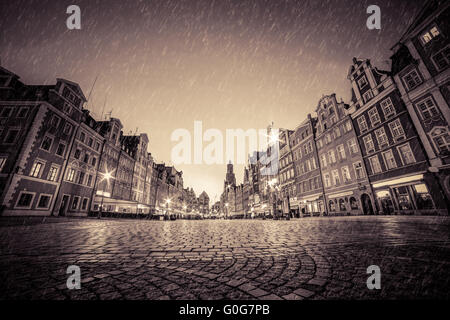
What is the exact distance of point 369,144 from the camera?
23516 millimetres

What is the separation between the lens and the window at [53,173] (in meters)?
21.1

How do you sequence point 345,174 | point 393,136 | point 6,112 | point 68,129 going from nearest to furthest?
point 6,112 < point 393,136 < point 68,129 < point 345,174

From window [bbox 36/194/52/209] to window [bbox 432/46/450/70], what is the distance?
4219 cm

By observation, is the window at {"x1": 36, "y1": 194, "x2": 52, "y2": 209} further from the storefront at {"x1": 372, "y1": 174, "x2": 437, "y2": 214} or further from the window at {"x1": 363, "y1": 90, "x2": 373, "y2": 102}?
the window at {"x1": 363, "y1": 90, "x2": 373, "y2": 102}

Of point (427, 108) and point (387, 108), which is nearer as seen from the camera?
point (427, 108)

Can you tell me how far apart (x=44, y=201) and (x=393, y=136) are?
39.6 metres

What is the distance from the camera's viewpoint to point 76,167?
24844 millimetres

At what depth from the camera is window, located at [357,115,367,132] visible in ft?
79.2

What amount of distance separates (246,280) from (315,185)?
109ft

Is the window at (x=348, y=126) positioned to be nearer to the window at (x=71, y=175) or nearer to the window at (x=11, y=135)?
the window at (x=71, y=175)

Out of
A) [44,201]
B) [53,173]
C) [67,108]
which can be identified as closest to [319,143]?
[67,108]

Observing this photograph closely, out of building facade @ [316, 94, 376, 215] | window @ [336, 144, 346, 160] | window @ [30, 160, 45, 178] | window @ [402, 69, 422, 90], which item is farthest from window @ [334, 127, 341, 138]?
window @ [30, 160, 45, 178]

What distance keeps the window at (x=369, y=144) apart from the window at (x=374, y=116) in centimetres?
155

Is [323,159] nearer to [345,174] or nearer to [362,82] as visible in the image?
[345,174]
